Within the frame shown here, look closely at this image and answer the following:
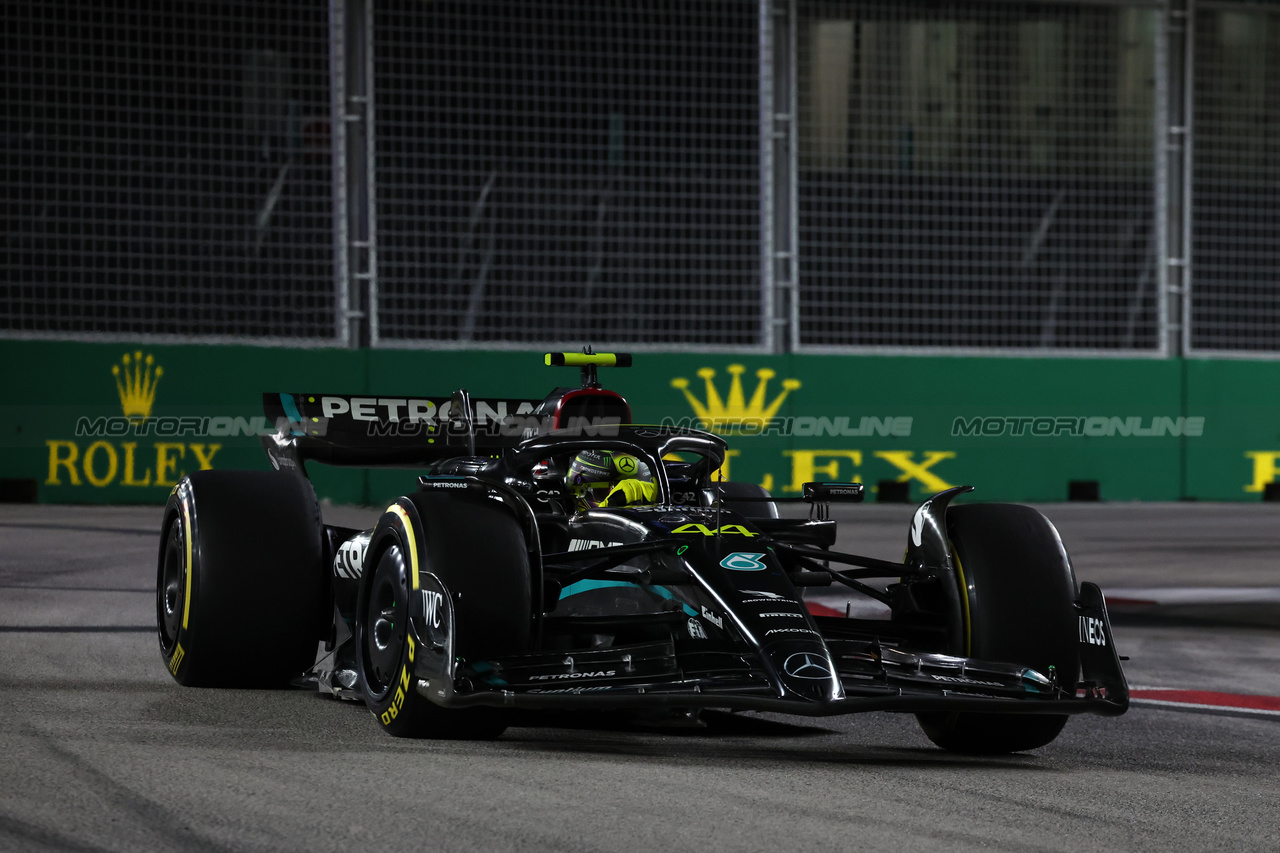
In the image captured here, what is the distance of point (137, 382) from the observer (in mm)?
13492

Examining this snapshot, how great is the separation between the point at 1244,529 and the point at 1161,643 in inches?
233

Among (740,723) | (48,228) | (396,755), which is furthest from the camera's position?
(48,228)

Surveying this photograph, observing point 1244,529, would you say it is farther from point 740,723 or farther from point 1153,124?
point 740,723

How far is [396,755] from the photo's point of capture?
4328 mm

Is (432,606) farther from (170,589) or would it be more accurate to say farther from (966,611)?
(170,589)

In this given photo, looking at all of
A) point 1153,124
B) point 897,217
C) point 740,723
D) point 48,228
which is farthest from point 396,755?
point 1153,124

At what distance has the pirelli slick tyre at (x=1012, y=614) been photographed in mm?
4902

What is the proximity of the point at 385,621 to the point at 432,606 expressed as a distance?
1.57 feet

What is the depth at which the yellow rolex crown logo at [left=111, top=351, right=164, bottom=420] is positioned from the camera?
13430mm

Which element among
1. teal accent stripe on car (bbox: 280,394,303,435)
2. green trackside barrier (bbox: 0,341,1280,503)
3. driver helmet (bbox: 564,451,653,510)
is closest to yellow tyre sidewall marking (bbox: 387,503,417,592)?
driver helmet (bbox: 564,451,653,510)

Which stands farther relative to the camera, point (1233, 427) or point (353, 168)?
point (1233, 427)
